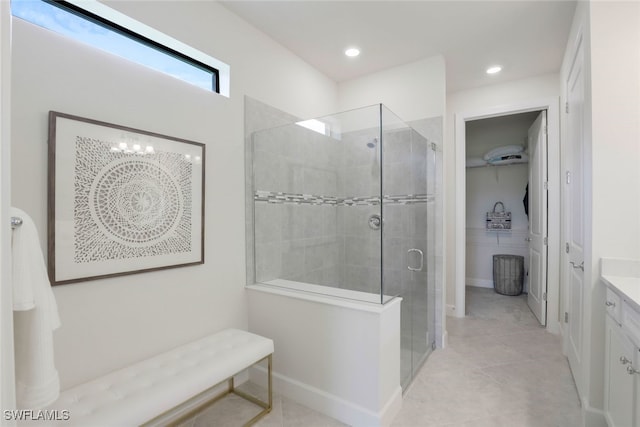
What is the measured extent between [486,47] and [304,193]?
81.6 inches

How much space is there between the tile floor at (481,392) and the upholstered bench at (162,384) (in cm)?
18

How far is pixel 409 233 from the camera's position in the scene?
8.39 ft

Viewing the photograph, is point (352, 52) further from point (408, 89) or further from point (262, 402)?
point (262, 402)

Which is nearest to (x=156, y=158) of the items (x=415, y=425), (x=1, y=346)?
(x=1, y=346)

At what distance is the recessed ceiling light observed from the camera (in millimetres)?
2805

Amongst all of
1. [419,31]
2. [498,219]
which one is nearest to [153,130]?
[419,31]

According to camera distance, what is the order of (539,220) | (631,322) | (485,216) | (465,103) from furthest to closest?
(485,216) < (465,103) < (539,220) < (631,322)

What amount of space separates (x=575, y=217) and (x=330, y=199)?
6.12 ft

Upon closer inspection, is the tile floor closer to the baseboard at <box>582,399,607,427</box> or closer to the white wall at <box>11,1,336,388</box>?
the baseboard at <box>582,399,607,427</box>

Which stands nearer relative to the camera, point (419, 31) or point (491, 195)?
point (419, 31)

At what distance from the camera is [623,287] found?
147 cm

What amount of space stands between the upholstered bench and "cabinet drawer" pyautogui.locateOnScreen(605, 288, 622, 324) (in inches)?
71.5

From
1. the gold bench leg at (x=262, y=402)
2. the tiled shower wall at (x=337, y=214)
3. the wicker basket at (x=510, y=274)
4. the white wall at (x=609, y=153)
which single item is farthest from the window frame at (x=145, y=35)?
the wicker basket at (x=510, y=274)

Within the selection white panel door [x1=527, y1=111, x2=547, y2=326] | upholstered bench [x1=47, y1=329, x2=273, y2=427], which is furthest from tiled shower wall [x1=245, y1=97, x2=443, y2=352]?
white panel door [x1=527, y1=111, x2=547, y2=326]
